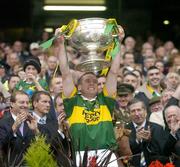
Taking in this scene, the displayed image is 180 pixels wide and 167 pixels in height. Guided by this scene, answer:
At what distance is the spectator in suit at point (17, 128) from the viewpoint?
30.1 feet

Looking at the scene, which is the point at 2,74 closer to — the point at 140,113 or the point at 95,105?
the point at 140,113

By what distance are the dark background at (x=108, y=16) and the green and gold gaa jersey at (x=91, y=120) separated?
12.6 m

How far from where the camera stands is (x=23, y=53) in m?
18.3

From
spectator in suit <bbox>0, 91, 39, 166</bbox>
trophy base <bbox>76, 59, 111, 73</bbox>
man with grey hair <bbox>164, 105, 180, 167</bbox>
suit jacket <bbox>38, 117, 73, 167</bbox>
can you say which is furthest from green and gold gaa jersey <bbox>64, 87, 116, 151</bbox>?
man with grey hair <bbox>164, 105, 180, 167</bbox>

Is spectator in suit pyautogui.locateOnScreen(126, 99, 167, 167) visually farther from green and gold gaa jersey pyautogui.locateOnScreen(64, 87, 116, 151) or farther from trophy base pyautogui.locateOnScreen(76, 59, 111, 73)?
trophy base pyautogui.locateOnScreen(76, 59, 111, 73)

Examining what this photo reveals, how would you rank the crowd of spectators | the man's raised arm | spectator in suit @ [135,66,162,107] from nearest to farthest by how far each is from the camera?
the man's raised arm < the crowd of spectators < spectator in suit @ [135,66,162,107]

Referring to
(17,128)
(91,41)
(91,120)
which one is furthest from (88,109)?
(17,128)

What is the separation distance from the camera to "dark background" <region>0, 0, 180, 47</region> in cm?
2159

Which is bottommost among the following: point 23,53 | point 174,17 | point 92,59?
point 92,59

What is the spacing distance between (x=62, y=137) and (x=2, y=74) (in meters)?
4.34

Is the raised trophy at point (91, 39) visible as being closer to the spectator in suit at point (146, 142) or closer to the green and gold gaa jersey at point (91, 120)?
the green and gold gaa jersey at point (91, 120)

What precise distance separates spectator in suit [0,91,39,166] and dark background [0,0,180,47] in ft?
38.3

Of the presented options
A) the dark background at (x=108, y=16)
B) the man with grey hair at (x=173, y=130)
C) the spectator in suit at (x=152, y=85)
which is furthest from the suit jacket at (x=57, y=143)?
the dark background at (x=108, y=16)

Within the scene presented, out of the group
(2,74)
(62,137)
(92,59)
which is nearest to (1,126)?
(62,137)
